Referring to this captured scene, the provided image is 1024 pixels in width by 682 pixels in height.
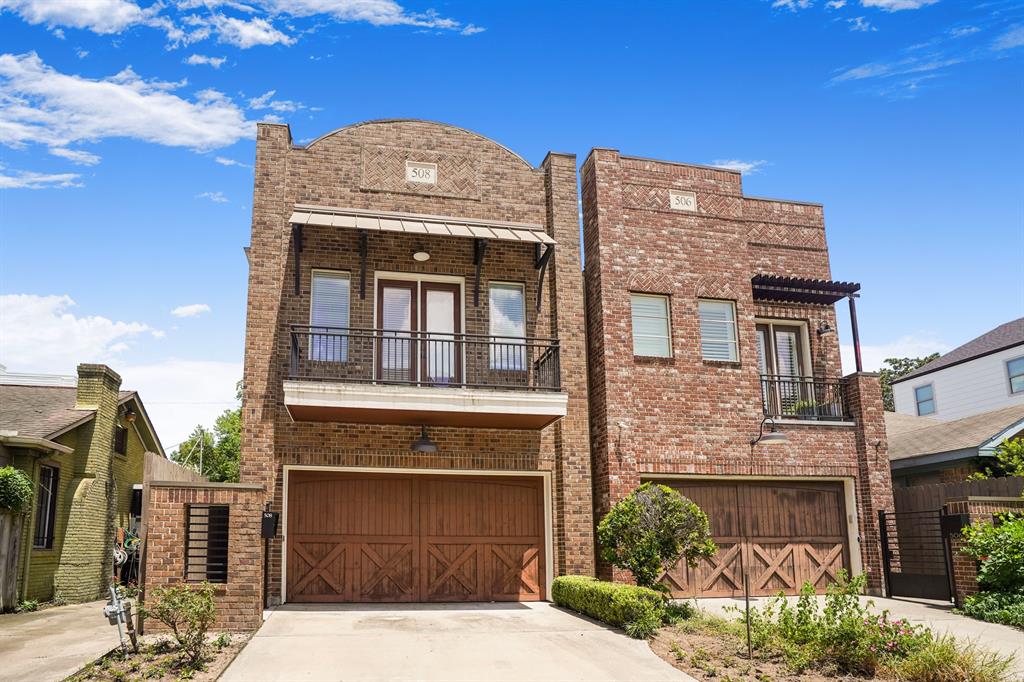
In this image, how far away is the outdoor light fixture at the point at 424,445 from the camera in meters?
14.0

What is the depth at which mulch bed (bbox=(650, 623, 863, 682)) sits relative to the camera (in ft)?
30.1

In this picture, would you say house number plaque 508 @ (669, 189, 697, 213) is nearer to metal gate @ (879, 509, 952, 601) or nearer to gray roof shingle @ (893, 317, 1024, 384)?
metal gate @ (879, 509, 952, 601)

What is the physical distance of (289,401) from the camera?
12961 mm

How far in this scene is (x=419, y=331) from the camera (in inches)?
571

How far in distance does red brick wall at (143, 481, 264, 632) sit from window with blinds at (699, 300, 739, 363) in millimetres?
8745

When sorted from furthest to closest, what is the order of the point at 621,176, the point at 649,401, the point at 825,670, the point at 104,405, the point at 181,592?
the point at 104,405
the point at 621,176
the point at 649,401
the point at 181,592
the point at 825,670

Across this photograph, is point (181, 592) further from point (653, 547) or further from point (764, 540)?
point (764, 540)

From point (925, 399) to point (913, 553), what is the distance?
1334cm

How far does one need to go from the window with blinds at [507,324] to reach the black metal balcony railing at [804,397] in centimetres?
488

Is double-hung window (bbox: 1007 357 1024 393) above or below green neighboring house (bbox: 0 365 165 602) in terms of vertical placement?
above

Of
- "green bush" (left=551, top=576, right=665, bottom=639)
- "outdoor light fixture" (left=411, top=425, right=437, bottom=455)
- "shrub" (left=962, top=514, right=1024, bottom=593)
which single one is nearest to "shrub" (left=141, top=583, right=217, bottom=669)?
"outdoor light fixture" (left=411, top=425, right=437, bottom=455)

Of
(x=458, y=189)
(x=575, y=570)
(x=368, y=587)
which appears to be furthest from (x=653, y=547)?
(x=458, y=189)

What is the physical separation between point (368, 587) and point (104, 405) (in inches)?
303

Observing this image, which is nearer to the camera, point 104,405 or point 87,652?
point 87,652
